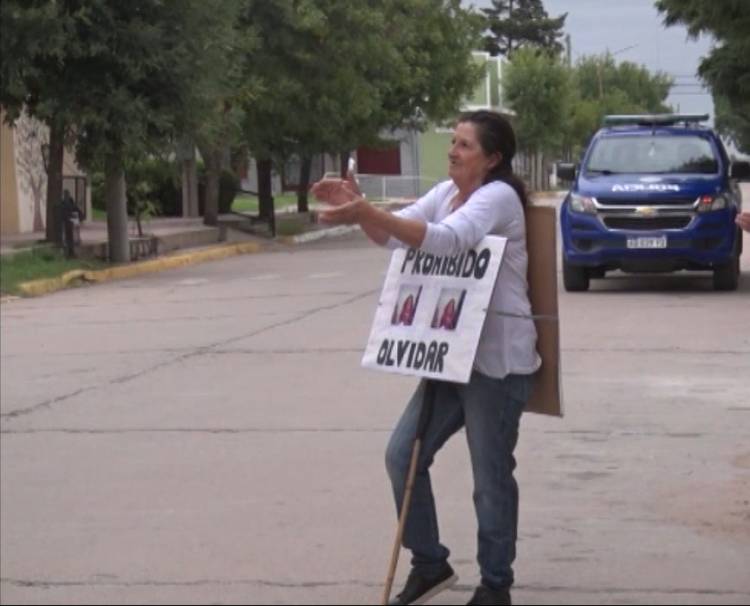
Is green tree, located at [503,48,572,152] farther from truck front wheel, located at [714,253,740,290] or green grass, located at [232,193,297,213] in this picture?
truck front wheel, located at [714,253,740,290]

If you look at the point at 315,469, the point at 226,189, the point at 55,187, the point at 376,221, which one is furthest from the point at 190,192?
the point at 376,221

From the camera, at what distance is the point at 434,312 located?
6.08m

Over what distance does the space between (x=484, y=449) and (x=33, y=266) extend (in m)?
20.0

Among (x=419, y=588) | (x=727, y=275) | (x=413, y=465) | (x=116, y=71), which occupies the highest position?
(x=116, y=71)

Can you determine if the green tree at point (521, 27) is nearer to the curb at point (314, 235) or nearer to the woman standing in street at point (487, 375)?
the curb at point (314, 235)

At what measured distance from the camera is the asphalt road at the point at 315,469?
23.3 feet

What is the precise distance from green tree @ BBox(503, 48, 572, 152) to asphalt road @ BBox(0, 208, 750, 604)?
2503 inches

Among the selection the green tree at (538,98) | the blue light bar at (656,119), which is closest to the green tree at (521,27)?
the green tree at (538,98)

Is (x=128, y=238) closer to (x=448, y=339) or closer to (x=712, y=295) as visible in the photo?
(x=712, y=295)

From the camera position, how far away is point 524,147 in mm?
78688

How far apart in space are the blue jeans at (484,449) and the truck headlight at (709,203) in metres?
13.7

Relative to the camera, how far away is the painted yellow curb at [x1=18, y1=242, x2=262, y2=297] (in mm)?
23750

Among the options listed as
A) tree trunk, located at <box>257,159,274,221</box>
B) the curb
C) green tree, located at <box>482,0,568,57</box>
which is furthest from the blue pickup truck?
green tree, located at <box>482,0,568,57</box>

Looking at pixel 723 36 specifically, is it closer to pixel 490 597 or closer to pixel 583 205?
pixel 583 205
